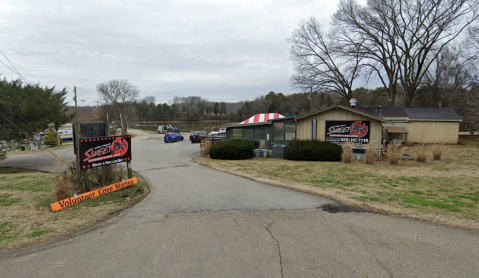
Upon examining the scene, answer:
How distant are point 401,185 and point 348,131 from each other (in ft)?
29.2

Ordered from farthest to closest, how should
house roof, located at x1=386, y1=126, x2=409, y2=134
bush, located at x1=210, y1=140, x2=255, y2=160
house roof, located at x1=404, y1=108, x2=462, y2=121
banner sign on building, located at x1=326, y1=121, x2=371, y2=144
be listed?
house roof, located at x1=404, y1=108, x2=462, y2=121 → house roof, located at x1=386, y1=126, x2=409, y2=134 → bush, located at x1=210, y1=140, x2=255, y2=160 → banner sign on building, located at x1=326, y1=121, x2=371, y2=144

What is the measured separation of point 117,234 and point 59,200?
3.23 metres

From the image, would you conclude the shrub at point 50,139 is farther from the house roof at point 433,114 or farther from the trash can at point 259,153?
the house roof at point 433,114

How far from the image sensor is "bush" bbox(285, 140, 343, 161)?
16062 mm

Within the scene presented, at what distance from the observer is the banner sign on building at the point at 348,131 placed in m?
17.5

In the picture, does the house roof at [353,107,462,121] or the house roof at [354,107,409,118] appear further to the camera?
the house roof at [354,107,409,118]

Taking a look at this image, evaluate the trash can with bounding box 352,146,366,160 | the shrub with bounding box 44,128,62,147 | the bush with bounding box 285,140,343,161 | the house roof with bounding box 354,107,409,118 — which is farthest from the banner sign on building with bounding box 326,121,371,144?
the shrub with bounding box 44,128,62,147

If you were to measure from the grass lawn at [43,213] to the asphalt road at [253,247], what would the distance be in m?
0.48

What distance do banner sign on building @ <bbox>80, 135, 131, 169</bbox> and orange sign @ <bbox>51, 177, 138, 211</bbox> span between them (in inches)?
29.1

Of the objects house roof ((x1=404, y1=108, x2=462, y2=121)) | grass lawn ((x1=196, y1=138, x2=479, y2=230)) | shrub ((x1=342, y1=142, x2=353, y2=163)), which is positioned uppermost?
house roof ((x1=404, y1=108, x2=462, y2=121))

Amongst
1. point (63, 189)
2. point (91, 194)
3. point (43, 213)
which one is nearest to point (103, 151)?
point (91, 194)

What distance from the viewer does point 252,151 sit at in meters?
18.6

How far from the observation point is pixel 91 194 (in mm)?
7887

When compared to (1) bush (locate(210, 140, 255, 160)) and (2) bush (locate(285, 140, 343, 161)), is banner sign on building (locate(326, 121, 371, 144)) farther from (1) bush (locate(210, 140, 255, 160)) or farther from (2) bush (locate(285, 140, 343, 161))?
(1) bush (locate(210, 140, 255, 160))
